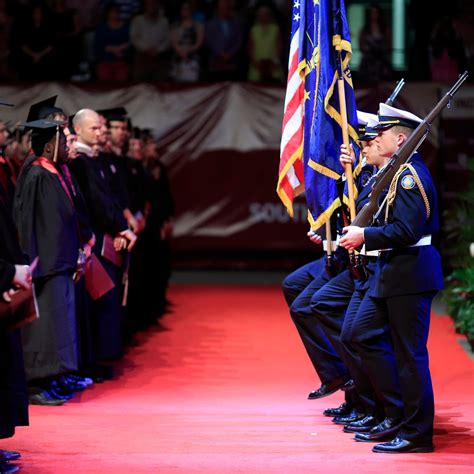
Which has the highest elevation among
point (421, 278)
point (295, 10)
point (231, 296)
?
point (295, 10)

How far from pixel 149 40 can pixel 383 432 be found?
39.0ft

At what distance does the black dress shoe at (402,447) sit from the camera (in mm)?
6059

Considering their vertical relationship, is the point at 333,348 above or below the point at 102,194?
below

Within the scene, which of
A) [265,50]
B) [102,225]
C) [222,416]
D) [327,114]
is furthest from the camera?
[265,50]

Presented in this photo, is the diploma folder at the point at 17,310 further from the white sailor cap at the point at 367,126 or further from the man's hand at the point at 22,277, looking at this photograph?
the white sailor cap at the point at 367,126

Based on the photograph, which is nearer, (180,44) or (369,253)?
(369,253)

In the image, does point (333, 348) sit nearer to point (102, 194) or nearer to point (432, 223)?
point (432, 223)

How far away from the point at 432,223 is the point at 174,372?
3.94 m

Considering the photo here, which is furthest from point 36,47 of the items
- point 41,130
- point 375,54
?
point 41,130

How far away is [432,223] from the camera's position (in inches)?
247

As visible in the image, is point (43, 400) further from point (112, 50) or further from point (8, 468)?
point (112, 50)

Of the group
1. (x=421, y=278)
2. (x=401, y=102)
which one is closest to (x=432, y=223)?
(x=421, y=278)

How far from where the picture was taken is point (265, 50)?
17156 mm

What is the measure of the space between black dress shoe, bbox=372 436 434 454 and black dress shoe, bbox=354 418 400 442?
0.19 metres
